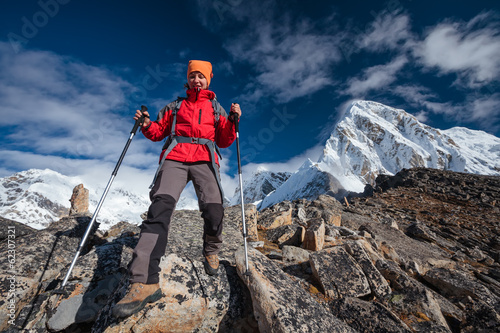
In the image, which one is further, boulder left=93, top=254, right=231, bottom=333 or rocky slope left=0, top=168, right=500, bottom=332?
rocky slope left=0, top=168, right=500, bottom=332

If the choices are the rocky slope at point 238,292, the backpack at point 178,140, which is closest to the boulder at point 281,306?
the rocky slope at point 238,292

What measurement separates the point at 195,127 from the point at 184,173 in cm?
90

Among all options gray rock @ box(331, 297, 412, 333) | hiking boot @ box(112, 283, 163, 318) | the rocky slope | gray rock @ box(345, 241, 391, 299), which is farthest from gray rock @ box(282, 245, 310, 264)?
hiking boot @ box(112, 283, 163, 318)

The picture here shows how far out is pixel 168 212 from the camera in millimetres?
3234

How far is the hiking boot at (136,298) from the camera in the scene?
7.94 feet

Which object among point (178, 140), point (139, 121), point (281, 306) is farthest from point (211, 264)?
point (139, 121)

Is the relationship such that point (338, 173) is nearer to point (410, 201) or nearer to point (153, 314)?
point (410, 201)

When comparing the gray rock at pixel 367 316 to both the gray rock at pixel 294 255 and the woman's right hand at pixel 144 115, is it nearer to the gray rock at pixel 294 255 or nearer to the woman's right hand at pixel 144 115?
the gray rock at pixel 294 255

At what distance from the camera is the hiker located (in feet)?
9.09

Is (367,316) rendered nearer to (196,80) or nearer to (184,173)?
(184,173)

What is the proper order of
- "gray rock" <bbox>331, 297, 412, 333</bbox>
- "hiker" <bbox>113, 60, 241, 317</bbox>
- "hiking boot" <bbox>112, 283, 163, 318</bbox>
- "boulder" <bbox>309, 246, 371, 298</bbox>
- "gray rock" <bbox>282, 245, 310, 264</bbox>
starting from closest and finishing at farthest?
"hiking boot" <bbox>112, 283, 163, 318</bbox> < "hiker" <bbox>113, 60, 241, 317</bbox> < "gray rock" <bbox>331, 297, 412, 333</bbox> < "boulder" <bbox>309, 246, 371, 298</bbox> < "gray rock" <bbox>282, 245, 310, 264</bbox>

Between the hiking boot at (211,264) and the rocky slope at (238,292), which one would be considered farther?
the hiking boot at (211,264)

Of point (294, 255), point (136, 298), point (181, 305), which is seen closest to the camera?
point (136, 298)

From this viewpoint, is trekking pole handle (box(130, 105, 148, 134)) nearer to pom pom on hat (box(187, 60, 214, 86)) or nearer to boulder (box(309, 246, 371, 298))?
pom pom on hat (box(187, 60, 214, 86))
